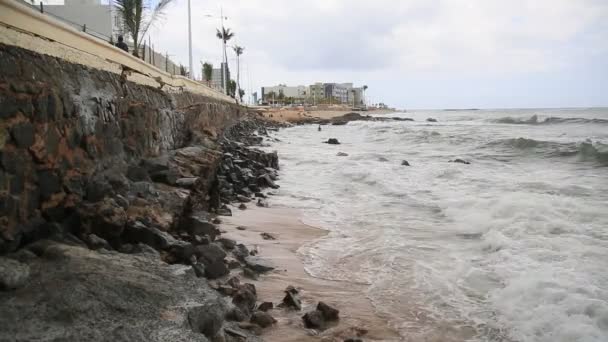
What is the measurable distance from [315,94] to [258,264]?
137 m

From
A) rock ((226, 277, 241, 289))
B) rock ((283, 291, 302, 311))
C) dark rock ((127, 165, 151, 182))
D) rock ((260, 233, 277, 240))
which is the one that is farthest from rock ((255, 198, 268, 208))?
rock ((283, 291, 302, 311))

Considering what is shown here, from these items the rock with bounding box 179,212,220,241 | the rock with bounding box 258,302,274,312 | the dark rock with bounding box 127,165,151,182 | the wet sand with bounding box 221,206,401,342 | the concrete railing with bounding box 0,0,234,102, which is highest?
the concrete railing with bounding box 0,0,234,102

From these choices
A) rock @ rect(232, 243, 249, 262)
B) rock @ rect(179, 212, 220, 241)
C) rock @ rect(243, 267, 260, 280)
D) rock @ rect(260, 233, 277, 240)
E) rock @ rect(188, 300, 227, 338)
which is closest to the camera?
rock @ rect(188, 300, 227, 338)

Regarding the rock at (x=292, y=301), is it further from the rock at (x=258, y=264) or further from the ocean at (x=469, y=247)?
the rock at (x=258, y=264)

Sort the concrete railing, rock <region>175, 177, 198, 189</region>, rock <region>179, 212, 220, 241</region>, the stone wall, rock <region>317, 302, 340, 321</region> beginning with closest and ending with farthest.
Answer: the stone wall < the concrete railing < rock <region>317, 302, 340, 321</region> < rock <region>179, 212, 220, 241</region> < rock <region>175, 177, 198, 189</region>

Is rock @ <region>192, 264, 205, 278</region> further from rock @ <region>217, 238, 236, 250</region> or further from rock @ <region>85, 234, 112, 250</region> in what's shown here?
rock @ <region>217, 238, 236, 250</region>

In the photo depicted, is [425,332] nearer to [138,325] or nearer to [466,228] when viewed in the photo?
[138,325]

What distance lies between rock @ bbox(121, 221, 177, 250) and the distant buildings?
114639 millimetres

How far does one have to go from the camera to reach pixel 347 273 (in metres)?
5.57

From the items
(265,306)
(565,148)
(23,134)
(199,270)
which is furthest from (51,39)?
(565,148)

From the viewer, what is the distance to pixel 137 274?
11.1 feet

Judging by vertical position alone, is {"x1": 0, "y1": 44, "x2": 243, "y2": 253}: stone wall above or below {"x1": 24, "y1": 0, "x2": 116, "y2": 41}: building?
below

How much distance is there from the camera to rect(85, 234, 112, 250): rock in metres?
3.91

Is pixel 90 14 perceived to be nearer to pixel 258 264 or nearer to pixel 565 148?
pixel 565 148
